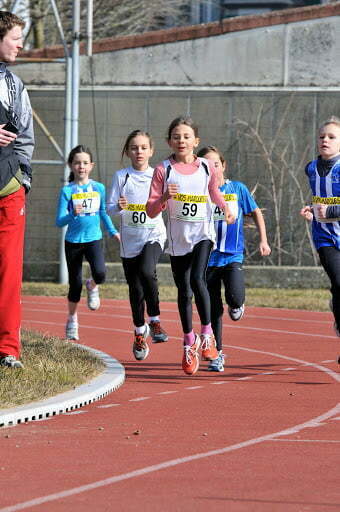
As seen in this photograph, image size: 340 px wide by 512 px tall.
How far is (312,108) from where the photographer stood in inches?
858

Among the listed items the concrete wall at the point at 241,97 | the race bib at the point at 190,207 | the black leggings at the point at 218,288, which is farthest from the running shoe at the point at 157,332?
the concrete wall at the point at 241,97

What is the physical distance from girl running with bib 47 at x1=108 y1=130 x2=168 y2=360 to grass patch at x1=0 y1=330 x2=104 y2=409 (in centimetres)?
84

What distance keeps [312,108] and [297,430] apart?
568 inches

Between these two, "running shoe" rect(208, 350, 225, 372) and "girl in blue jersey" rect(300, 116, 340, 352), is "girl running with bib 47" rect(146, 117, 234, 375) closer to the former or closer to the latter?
"running shoe" rect(208, 350, 225, 372)

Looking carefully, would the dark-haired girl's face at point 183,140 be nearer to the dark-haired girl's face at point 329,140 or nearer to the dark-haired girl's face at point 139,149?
the dark-haired girl's face at point 329,140

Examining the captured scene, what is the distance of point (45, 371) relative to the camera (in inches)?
378

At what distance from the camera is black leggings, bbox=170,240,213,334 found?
10578mm

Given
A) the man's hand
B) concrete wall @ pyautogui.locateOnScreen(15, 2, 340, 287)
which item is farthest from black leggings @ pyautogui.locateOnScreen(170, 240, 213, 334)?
concrete wall @ pyautogui.locateOnScreen(15, 2, 340, 287)

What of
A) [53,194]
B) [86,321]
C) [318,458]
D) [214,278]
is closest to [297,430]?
[318,458]

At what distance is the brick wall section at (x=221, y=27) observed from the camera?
21.8 metres

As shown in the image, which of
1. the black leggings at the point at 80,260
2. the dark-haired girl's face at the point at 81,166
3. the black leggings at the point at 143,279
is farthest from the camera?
the dark-haired girl's face at the point at 81,166

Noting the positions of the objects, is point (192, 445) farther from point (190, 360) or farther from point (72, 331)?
point (72, 331)

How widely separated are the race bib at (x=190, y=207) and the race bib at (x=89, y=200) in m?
3.75

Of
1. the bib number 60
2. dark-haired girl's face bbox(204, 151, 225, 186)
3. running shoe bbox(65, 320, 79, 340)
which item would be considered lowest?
running shoe bbox(65, 320, 79, 340)
